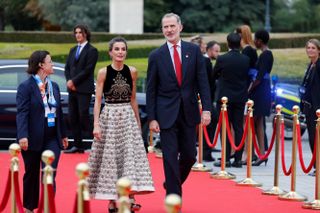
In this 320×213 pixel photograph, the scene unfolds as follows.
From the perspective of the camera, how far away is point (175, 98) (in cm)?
1126

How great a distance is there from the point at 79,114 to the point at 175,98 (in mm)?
6283

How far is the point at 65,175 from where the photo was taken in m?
14.8

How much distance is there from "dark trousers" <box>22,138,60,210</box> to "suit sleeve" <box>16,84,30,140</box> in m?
0.26

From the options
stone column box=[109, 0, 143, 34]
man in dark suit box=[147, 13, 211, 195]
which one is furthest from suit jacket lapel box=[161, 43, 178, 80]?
stone column box=[109, 0, 143, 34]

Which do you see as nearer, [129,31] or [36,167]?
[36,167]

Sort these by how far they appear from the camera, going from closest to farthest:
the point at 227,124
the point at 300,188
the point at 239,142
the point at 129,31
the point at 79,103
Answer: the point at 300,188 < the point at 227,124 < the point at 239,142 < the point at 79,103 < the point at 129,31

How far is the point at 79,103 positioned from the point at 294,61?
67.4ft

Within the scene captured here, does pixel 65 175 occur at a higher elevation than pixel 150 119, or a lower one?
lower

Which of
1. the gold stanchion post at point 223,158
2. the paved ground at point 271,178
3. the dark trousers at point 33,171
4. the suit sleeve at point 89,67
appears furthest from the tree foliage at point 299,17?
the dark trousers at point 33,171

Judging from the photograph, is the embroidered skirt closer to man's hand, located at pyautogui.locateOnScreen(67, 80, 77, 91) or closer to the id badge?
the id badge

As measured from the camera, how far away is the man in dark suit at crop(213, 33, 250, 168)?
1578 centimetres

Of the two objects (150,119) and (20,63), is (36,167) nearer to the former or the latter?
(150,119)

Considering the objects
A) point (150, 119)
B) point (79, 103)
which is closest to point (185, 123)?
point (150, 119)

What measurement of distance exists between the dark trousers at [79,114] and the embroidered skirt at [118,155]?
593 centimetres
